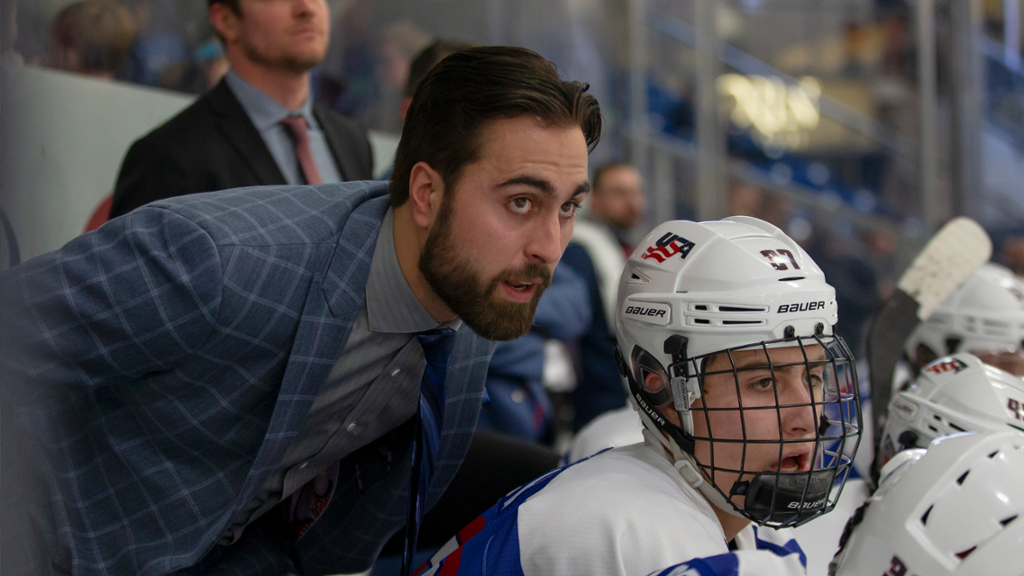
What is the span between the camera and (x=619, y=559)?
1.08 m

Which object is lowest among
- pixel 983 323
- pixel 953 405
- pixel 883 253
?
pixel 883 253

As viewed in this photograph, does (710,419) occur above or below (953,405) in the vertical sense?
above

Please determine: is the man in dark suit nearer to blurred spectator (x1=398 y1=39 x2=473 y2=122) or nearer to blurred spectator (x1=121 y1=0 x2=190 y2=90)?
blurred spectator (x1=398 y1=39 x2=473 y2=122)

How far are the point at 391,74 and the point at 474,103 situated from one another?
2.80m

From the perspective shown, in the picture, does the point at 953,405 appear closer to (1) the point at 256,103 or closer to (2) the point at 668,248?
(2) the point at 668,248

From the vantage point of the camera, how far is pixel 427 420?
1549mm

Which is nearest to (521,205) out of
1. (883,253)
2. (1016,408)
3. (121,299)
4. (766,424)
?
(766,424)

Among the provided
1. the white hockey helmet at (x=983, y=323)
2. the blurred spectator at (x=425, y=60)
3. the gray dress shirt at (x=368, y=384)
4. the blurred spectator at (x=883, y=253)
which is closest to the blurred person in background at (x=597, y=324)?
the blurred spectator at (x=425, y=60)

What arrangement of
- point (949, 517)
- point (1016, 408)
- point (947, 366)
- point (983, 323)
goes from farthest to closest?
point (983, 323)
point (947, 366)
point (1016, 408)
point (949, 517)

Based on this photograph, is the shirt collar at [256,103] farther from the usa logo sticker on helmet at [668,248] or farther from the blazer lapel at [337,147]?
the usa logo sticker on helmet at [668,248]

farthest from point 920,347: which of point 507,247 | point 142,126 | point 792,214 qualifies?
point 792,214

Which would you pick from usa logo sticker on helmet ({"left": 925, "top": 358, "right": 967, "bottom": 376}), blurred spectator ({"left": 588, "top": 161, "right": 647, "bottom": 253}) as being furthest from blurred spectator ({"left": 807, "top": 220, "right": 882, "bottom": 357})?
usa logo sticker on helmet ({"left": 925, "top": 358, "right": 967, "bottom": 376})

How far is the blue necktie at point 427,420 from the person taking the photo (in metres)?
1.54

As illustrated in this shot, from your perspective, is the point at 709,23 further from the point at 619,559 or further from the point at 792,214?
the point at 619,559
